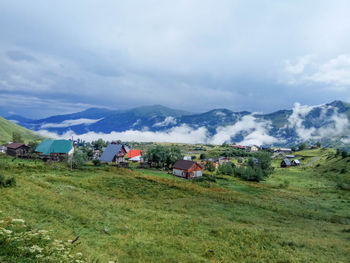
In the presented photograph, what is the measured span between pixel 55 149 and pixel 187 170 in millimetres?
60451

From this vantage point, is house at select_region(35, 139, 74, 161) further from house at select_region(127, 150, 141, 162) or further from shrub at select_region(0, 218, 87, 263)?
shrub at select_region(0, 218, 87, 263)

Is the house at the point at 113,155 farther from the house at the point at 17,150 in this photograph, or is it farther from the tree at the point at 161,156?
the house at the point at 17,150

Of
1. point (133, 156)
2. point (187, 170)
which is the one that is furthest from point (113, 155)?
point (187, 170)

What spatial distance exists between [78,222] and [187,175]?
57079 millimetres

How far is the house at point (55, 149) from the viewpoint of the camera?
8343 cm

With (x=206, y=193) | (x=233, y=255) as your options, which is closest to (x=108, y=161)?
(x=206, y=193)

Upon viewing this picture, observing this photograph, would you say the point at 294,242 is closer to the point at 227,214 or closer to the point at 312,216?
the point at 227,214

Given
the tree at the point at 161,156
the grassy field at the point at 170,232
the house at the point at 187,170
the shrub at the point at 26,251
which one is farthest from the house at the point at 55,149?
the shrub at the point at 26,251

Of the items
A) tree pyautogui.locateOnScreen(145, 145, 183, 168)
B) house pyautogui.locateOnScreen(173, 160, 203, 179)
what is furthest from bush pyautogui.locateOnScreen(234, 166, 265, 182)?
tree pyautogui.locateOnScreen(145, 145, 183, 168)

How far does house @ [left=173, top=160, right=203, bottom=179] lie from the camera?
238 ft

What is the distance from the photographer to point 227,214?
30422 mm

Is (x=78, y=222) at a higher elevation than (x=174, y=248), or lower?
higher

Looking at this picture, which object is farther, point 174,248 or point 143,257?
point 174,248

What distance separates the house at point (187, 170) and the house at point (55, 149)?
48.2 m
